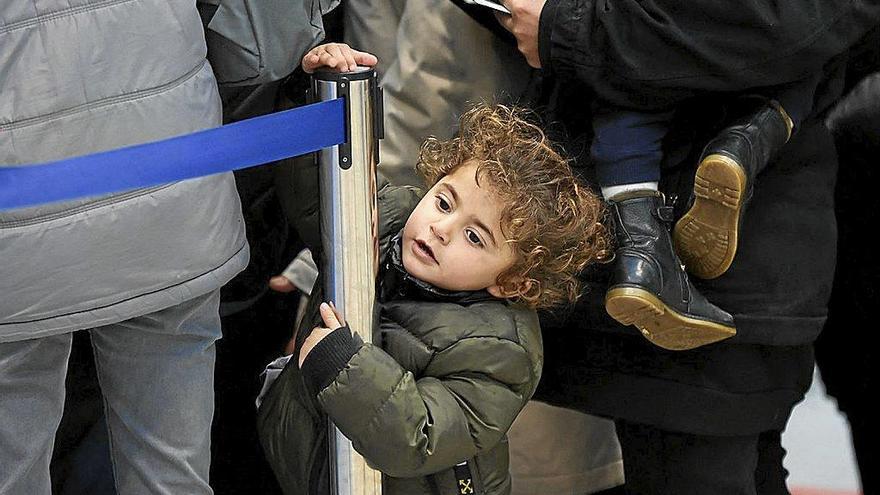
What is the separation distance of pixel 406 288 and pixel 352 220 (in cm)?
16

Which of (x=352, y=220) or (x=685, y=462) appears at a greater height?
(x=352, y=220)

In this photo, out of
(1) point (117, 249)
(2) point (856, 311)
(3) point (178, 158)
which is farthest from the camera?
(2) point (856, 311)

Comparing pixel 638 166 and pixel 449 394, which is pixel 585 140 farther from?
pixel 449 394

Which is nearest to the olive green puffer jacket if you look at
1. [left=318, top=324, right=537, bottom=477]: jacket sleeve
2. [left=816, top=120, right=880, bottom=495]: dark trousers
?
[left=318, top=324, right=537, bottom=477]: jacket sleeve

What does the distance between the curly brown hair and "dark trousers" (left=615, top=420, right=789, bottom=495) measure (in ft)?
1.17

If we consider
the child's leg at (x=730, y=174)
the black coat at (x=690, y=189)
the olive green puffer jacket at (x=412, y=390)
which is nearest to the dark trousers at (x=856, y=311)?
the black coat at (x=690, y=189)

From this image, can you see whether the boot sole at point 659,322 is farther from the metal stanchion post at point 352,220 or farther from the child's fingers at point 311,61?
the child's fingers at point 311,61

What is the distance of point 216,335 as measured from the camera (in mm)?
1918

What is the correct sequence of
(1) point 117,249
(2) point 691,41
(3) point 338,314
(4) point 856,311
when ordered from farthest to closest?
(4) point 856,311
(2) point 691,41
(3) point 338,314
(1) point 117,249

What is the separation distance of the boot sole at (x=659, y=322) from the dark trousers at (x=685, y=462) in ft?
0.68

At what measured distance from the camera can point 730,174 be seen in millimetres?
1861

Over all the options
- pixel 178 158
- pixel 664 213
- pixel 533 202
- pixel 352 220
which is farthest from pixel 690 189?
pixel 178 158

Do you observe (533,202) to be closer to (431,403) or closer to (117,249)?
(431,403)

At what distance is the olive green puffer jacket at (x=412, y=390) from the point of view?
1.69 meters
